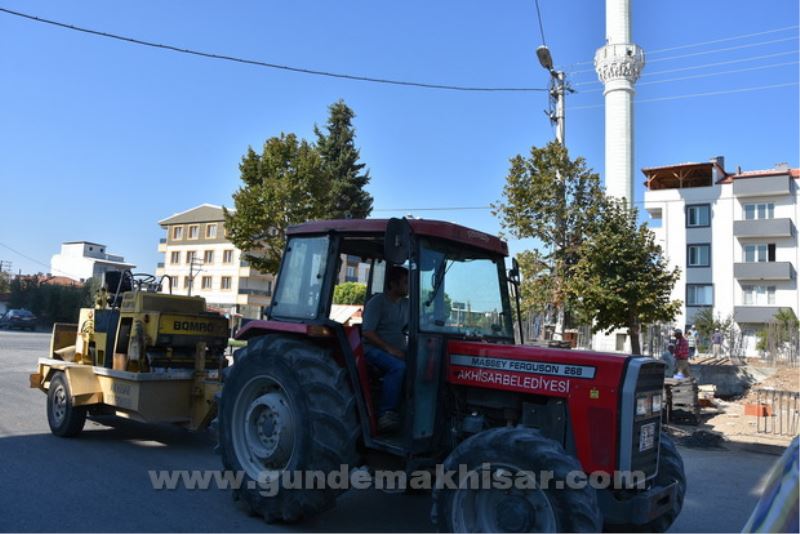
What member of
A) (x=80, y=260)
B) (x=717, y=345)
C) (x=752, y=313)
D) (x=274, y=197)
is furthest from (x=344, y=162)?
(x=80, y=260)

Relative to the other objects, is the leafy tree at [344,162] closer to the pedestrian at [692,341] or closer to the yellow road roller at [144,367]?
the pedestrian at [692,341]

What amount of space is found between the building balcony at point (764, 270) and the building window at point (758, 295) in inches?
32.4

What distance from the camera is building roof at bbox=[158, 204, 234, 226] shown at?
60.7 m

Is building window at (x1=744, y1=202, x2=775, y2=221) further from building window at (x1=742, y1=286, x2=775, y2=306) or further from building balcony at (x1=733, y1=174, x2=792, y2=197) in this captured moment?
building window at (x1=742, y1=286, x2=775, y2=306)

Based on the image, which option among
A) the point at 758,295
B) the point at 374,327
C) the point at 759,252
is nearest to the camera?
the point at 374,327

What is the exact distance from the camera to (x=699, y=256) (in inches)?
1618

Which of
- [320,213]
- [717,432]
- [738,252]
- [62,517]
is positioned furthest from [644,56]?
[62,517]

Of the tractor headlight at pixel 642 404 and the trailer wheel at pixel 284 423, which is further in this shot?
the trailer wheel at pixel 284 423

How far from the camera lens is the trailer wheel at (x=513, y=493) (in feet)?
12.5

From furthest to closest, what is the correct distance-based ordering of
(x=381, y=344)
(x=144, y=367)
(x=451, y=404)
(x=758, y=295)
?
(x=758, y=295)
(x=144, y=367)
(x=381, y=344)
(x=451, y=404)

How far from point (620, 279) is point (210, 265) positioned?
166 ft

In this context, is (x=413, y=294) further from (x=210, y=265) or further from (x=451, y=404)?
(x=210, y=265)

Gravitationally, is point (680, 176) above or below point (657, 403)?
above

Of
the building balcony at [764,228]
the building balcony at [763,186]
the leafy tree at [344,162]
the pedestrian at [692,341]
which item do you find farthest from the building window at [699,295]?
the leafy tree at [344,162]
